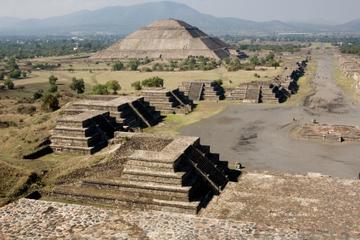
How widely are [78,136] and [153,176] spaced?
34.6 ft

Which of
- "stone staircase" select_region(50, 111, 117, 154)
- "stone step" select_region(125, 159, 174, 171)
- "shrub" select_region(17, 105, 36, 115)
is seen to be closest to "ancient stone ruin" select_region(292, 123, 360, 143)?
"stone staircase" select_region(50, 111, 117, 154)

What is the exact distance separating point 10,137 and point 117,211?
1451cm

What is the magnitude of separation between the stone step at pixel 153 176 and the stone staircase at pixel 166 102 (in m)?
25.1

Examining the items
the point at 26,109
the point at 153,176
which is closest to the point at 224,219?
the point at 153,176

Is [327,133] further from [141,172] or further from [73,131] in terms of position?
[141,172]

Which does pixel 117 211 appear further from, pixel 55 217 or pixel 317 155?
pixel 317 155

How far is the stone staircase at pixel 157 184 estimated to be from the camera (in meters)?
17.8

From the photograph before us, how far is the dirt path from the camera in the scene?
88.1ft

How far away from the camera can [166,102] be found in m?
44.3

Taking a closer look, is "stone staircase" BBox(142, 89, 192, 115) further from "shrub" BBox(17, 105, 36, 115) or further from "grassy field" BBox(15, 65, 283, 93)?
"grassy field" BBox(15, 65, 283, 93)

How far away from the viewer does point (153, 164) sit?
1852cm

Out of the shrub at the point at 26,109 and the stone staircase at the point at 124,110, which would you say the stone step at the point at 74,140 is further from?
the shrub at the point at 26,109

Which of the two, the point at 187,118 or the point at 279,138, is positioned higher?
the point at 279,138

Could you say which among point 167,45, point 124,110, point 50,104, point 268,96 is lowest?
point 268,96
